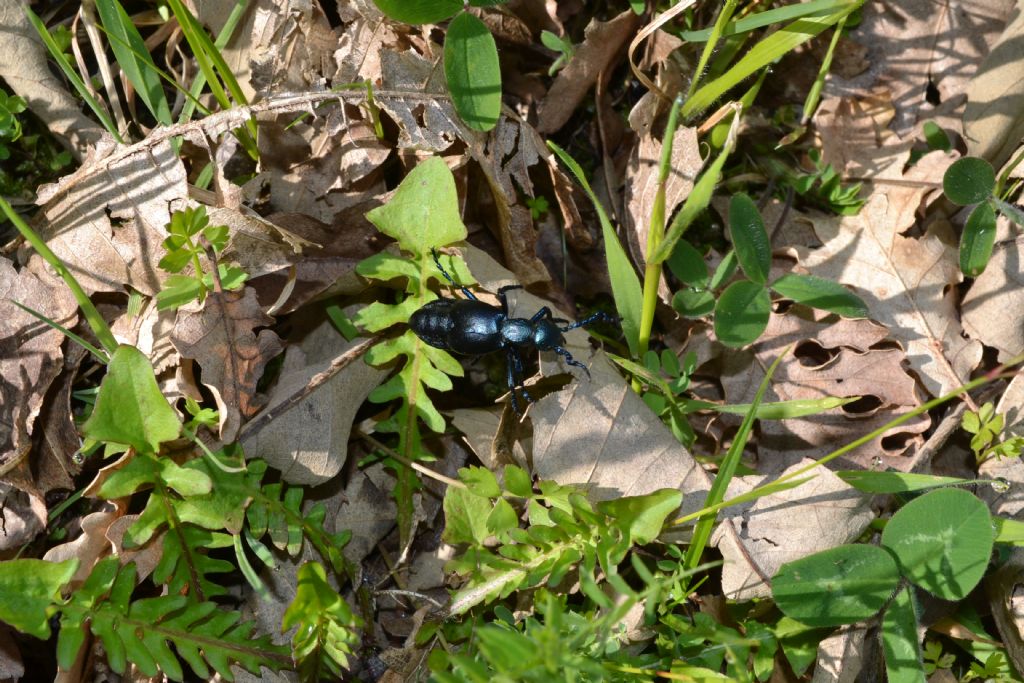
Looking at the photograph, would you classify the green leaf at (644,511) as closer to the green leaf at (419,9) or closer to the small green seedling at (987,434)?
the small green seedling at (987,434)

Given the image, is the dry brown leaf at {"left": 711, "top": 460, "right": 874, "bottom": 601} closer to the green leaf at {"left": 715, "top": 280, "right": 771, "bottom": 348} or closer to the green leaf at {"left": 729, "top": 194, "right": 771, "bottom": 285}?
the green leaf at {"left": 715, "top": 280, "right": 771, "bottom": 348}

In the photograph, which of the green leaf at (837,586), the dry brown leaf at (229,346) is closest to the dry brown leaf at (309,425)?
the dry brown leaf at (229,346)

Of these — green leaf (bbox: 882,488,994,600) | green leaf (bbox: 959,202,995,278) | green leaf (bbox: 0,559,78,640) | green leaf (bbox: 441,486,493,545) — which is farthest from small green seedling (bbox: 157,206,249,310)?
green leaf (bbox: 959,202,995,278)

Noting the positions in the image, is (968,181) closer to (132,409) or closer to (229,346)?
(229,346)

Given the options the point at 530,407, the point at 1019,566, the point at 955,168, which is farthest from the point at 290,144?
the point at 1019,566

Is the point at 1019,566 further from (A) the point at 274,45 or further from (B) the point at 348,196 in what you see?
(A) the point at 274,45
